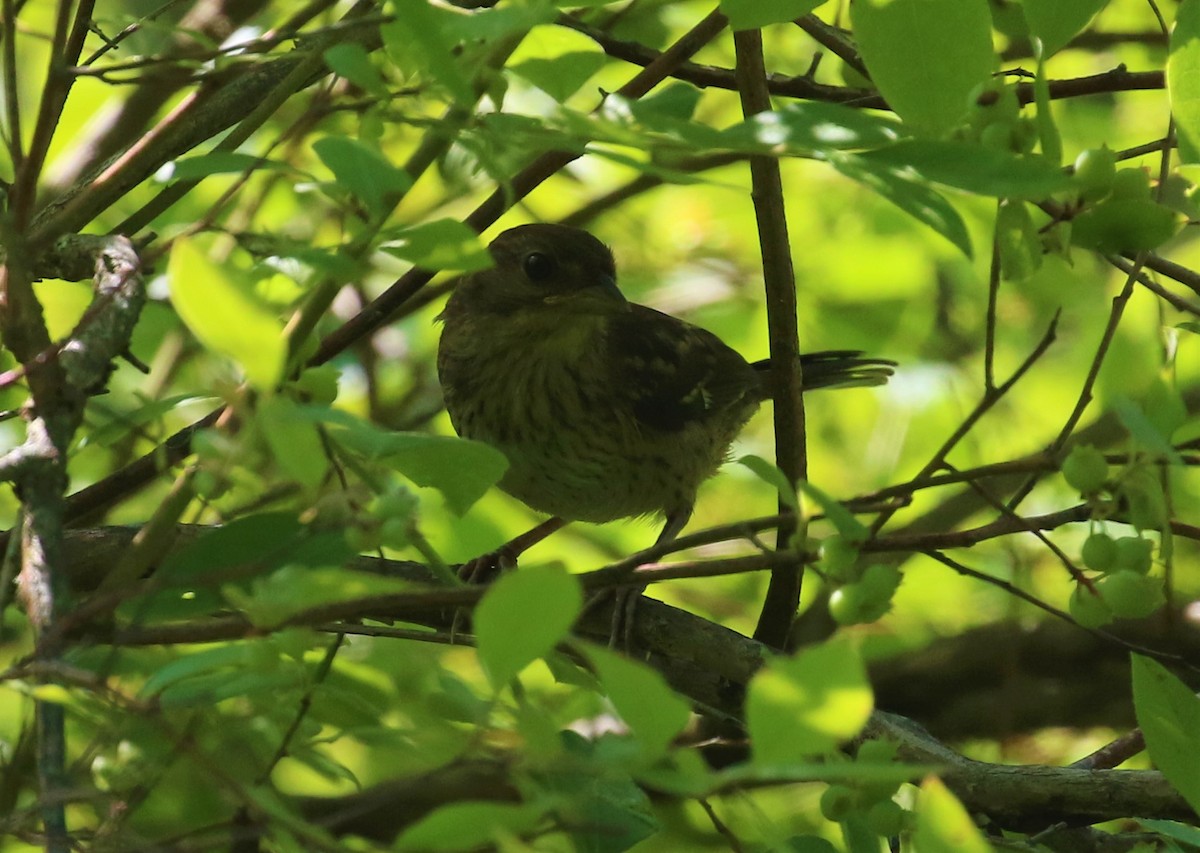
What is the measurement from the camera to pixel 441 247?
A: 133 centimetres

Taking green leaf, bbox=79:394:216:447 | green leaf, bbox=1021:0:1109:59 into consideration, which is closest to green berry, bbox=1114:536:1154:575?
green leaf, bbox=1021:0:1109:59

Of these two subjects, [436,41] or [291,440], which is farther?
[436,41]

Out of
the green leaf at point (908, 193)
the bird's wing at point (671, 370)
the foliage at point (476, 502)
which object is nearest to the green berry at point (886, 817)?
the foliage at point (476, 502)

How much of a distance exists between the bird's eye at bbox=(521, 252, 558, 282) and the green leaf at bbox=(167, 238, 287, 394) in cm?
269

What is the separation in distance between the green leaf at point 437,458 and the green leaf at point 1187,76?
85 cm

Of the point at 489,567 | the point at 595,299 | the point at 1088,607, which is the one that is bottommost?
the point at 489,567

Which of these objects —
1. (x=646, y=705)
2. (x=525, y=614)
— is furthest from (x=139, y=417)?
(x=646, y=705)

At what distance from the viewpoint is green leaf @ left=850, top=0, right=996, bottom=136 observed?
1454 millimetres

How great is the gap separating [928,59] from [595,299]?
221 centimetres

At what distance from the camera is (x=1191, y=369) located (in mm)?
4031

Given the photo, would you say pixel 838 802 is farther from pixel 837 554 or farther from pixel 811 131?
pixel 811 131

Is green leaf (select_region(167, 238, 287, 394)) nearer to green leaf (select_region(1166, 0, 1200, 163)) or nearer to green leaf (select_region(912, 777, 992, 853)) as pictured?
green leaf (select_region(912, 777, 992, 853))

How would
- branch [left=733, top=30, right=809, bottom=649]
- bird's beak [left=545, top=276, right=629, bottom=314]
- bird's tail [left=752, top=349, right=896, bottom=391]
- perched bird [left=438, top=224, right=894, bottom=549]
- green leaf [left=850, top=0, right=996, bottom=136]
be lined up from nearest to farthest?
green leaf [left=850, top=0, right=996, bottom=136], branch [left=733, top=30, right=809, bottom=649], bird's beak [left=545, top=276, right=629, bottom=314], perched bird [left=438, top=224, right=894, bottom=549], bird's tail [left=752, top=349, right=896, bottom=391]

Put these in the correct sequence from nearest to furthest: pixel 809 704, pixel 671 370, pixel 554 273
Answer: pixel 809 704 → pixel 554 273 → pixel 671 370
